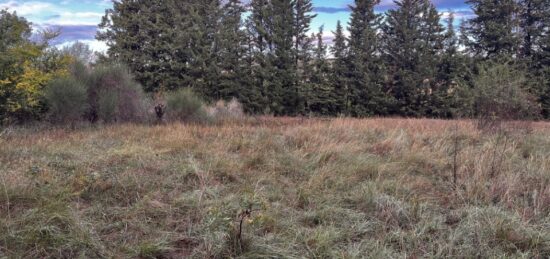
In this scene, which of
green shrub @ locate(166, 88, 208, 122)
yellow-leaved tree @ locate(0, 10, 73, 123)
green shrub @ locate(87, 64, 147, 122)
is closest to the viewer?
yellow-leaved tree @ locate(0, 10, 73, 123)

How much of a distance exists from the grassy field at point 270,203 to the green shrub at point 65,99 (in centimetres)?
410

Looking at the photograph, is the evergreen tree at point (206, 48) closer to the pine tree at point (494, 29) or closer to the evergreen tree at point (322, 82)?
the evergreen tree at point (322, 82)

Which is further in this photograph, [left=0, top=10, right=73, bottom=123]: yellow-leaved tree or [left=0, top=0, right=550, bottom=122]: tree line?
[left=0, top=0, right=550, bottom=122]: tree line

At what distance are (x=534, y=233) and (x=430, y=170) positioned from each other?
2080mm

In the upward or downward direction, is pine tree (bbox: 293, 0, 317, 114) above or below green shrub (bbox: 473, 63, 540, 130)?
above

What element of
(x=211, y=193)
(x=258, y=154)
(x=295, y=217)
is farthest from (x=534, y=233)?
(x=258, y=154)

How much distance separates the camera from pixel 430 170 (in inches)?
198

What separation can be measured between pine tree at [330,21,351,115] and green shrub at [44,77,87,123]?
18.7m

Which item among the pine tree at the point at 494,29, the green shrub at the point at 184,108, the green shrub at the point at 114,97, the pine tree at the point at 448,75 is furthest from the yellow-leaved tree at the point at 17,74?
the pine tree at the point at 494,29

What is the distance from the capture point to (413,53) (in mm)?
25531

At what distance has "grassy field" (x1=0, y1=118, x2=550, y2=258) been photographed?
109 inches

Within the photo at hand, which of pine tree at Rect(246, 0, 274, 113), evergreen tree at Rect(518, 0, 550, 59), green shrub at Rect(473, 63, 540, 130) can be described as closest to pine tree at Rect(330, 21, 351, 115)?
pine tree at Rect(246, 0, 274, 113)

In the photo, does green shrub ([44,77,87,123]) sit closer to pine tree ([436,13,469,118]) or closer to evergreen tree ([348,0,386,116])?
evergreen tree ([348,0,386,116])

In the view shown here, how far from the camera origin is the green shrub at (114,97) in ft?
A: 35.4
